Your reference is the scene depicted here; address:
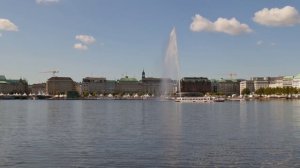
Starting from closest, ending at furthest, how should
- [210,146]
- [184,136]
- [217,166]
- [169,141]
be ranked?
[217,166] → [210,146] → [169,141] → [184,136]

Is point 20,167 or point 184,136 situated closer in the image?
point 20,167

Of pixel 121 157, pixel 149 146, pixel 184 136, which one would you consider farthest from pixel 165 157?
pixel 184 136

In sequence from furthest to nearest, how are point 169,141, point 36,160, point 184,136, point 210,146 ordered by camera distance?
1. point 184,136
2. point 169,141
3. point 210,146
4. point 36,160

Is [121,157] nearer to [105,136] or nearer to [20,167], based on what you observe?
[20,167]

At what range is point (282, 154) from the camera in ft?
78.0

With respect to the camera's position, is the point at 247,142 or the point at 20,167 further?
the point at 247,142

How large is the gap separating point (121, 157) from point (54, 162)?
3.08 meters

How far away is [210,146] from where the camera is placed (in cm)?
2677

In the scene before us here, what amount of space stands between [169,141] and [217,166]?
28.3 feet

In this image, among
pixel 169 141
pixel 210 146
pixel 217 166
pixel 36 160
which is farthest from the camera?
pixel 169 141

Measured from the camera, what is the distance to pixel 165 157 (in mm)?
23047

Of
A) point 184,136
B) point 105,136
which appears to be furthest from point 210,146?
point 105,136

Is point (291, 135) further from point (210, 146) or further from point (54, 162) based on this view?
point (54, 162)

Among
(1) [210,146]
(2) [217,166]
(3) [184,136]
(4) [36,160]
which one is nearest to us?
(2) [217,166]
